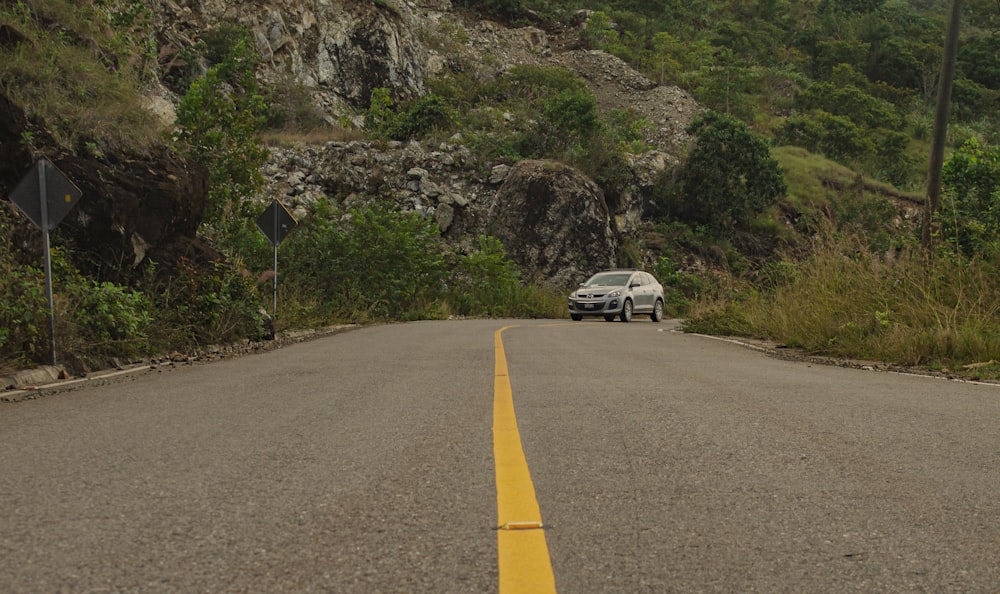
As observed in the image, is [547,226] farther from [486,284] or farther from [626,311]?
[626,311]

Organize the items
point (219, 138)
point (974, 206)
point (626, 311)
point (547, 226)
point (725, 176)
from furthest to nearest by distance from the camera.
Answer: point (725, 176) < point (547, 226) < point (626, 311) < point (219, 138) < point (974, 206)

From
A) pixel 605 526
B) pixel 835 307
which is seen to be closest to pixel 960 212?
pixel 835 307

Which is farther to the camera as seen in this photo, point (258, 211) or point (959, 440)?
point (258, 211)

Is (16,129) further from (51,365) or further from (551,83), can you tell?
(551,83)

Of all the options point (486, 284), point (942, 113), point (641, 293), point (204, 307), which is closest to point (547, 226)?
point (486, 284)

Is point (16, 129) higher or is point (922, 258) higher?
point (16, 129)

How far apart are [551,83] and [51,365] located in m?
54.7

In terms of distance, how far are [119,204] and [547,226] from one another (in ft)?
98.4

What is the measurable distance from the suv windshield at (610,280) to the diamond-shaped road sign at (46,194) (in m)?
19.4

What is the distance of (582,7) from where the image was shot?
8744 cm

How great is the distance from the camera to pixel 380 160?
4147 centimetres

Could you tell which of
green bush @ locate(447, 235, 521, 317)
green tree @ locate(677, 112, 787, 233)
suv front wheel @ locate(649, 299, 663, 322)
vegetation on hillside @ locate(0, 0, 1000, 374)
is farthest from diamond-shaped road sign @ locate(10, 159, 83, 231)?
green tree @ locate(677, 112, 787, 233)

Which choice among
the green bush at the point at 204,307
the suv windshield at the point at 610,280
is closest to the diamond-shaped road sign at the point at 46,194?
the green bush at the point at 204,307

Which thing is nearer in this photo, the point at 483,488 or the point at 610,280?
the point at 483,488
